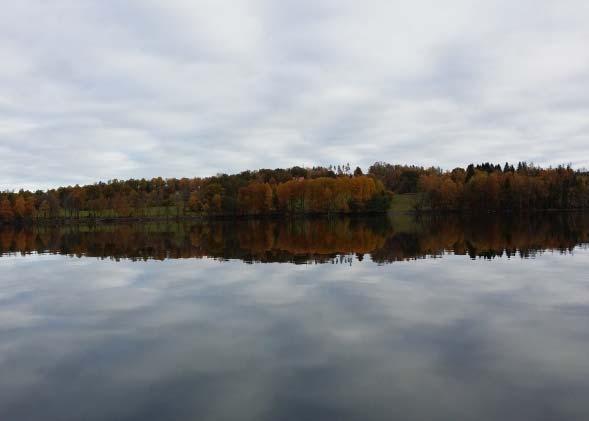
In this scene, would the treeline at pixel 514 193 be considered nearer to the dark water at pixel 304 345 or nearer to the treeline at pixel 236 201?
the treeline at pixel 236 201

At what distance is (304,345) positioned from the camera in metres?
13.5

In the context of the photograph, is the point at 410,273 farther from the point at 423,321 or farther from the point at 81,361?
the point at 81,361

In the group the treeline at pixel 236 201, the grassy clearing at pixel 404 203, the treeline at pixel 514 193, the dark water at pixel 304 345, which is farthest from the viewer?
the grassy clearing at pixel 404 203

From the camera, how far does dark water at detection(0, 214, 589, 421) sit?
9812mm

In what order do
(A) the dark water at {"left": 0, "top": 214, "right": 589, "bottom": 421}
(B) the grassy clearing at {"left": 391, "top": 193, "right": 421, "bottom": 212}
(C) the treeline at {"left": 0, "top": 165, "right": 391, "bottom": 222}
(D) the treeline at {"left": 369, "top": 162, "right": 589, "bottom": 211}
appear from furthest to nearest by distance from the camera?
(B) the grassy clearing at {"left": 391, "top": 193, "right": 421, "bottom": 212} < (C) the treeline at {"left": 0, "top": 165, "right": 391, "bottom": 222} < (D) the treeline at {"left": 369, "top": 162, "right": 589, "bottom": 211} < (A) the dark water at {"left": 0, "top": 214, "right": 589, "bottom": 421}

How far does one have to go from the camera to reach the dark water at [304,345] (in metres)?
9.81

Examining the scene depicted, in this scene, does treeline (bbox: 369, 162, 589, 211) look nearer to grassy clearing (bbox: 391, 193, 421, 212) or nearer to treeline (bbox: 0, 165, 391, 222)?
grassy clearing (bbox: 391, 193, 421, 212)

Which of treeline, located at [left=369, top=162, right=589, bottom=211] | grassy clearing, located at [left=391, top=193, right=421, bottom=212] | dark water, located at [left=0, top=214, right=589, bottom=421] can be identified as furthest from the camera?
grassy clearing, located at [left=391, top=193, right=421, bottom=212]

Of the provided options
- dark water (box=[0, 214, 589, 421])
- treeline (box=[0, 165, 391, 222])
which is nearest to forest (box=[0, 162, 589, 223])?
treeline (box=[0, 165, 391, 222])

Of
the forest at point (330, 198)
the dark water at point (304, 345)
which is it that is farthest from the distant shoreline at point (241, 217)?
the dark water at point (304, 345)

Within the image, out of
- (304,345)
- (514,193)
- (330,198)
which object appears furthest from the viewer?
(330,198)

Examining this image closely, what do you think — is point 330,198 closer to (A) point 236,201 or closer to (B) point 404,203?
(A) point 236,201

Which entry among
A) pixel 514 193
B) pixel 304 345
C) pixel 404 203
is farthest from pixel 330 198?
pixel 304 345

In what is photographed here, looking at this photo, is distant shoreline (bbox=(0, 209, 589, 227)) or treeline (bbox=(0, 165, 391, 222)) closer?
distant shoreline (bbox=(0, 209, 589, 227))
